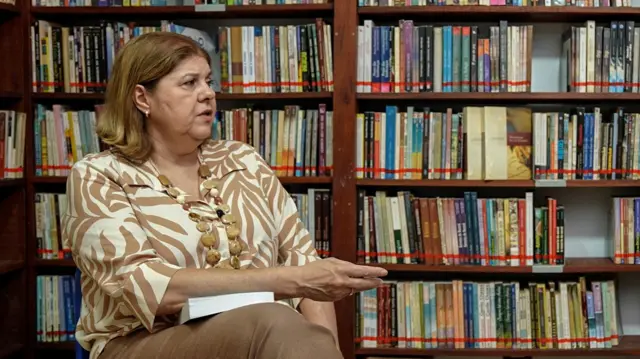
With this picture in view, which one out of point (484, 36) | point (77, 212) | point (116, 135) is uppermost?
point (484, 36)

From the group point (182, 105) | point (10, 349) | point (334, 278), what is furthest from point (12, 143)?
point (334, 278)

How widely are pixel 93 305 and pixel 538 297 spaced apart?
1.71 meters

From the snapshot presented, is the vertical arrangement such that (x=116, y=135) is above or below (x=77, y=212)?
above

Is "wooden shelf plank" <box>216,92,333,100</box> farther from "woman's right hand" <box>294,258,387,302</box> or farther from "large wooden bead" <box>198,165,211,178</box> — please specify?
"woman's right hand" <box>294,258,387,302</box>

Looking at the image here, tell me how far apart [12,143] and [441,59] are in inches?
60.7

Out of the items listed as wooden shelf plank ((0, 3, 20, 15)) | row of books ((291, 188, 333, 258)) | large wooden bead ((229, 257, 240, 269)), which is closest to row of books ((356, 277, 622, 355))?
row of books ((291, 188, 333, 258))

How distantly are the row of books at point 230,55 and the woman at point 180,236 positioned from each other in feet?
2.99

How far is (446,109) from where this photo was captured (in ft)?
9.77

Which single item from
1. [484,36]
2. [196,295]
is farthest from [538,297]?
[196,295]

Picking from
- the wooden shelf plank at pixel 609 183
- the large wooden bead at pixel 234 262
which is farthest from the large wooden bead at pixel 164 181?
the wooden shelf plank at pixel 609 183

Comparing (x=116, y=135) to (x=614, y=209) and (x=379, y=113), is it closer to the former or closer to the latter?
(x=379, y=113)

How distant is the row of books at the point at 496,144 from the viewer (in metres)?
2.74

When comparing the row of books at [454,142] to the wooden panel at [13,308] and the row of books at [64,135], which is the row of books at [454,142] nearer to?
the row of books at [64,135]

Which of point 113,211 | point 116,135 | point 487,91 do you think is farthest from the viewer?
point 487,91
